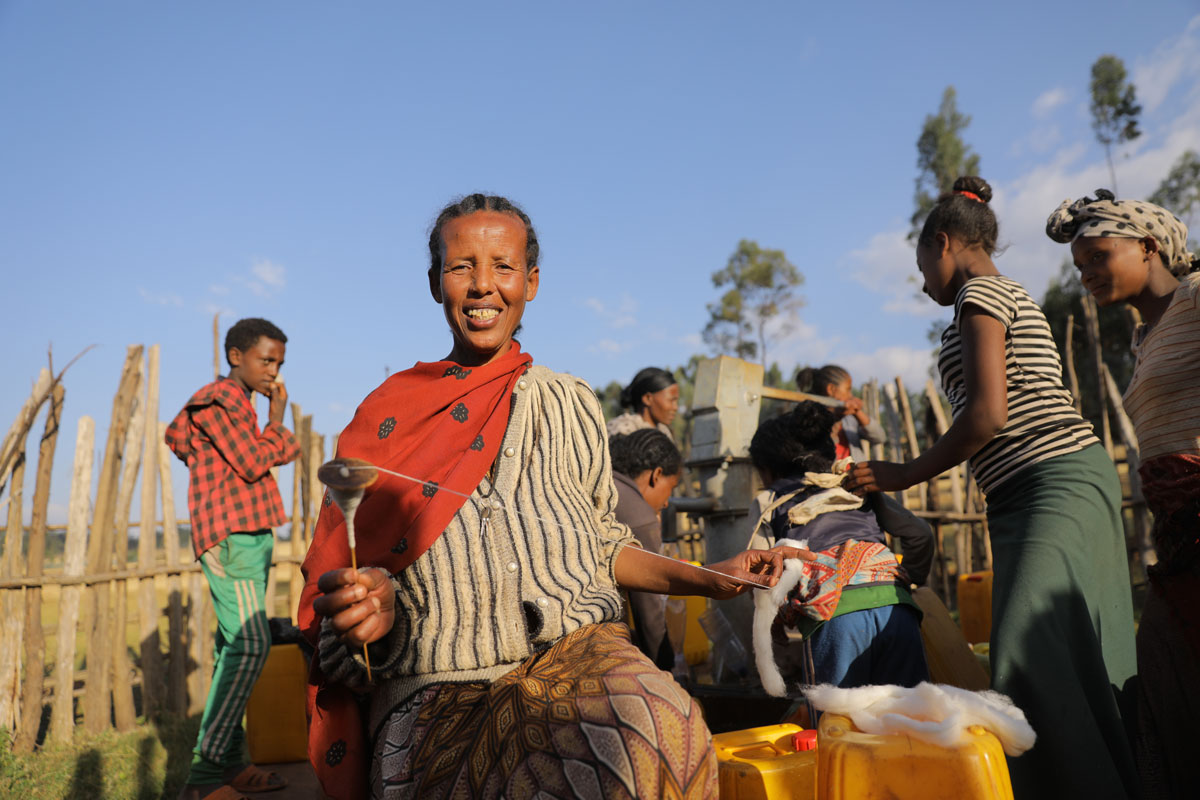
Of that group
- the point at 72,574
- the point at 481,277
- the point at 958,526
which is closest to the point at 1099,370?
the point at 958,526

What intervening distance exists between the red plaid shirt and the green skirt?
11.1ft

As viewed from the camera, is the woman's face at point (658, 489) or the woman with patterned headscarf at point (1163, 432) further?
Result: the woman's face at point (658, 489)

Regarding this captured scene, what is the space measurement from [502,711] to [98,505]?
18.4 feet

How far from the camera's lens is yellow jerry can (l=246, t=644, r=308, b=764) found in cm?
470

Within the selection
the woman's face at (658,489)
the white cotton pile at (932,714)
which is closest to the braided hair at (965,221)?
the white cotton pile at (932,714)

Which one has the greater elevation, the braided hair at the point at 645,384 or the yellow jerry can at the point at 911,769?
the braided hair at the point at 645,384

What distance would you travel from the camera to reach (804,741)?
7.54 feet

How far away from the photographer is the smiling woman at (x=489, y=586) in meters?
1.42

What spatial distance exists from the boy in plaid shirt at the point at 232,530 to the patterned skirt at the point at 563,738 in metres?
2.54

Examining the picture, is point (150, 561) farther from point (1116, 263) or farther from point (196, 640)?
point (1116, 263)

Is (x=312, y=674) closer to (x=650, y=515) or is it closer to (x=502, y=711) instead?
(x=502, y=711)

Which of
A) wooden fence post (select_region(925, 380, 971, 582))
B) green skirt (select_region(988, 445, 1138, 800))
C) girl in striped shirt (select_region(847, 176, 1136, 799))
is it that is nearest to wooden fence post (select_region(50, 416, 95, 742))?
girl in striped shirt (select_region(847, 176, 1136, 799))

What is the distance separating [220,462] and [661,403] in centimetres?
347

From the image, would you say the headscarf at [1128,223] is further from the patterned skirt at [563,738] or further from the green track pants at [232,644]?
the green track pants at [232,644]
